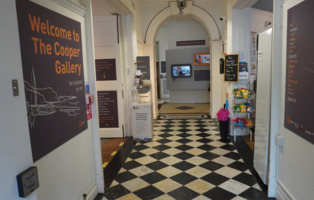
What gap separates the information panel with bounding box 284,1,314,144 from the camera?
213 centimetres

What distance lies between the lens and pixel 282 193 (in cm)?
276

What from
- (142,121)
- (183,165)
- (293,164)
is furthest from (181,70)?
(293,164)

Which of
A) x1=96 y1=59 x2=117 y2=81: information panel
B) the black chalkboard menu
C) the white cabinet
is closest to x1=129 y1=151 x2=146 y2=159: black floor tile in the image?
the white cabinet

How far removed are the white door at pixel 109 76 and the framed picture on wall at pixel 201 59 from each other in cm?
494

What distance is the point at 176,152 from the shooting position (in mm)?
4641

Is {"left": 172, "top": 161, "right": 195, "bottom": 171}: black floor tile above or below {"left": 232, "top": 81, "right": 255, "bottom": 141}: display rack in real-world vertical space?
below

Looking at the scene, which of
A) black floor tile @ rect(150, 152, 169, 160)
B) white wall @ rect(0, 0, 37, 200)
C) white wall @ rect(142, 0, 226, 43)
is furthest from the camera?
white wall @ rect(142, 0, 226, 43)

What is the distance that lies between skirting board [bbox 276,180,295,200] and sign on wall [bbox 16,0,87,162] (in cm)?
242

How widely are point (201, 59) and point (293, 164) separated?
294 inches

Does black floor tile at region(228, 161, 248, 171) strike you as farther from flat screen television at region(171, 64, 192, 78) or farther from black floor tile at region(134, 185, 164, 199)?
flat screen television at region(171, 64, 192, 78)

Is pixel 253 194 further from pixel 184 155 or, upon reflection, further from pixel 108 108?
pixel 108 108

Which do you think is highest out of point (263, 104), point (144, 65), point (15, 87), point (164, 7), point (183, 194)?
point (164, 7)

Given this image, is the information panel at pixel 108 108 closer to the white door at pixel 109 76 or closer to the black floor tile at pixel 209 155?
the white door at pixel 109 76

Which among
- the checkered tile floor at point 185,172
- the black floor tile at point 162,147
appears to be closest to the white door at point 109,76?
the checkered tile floor at point 185,172
